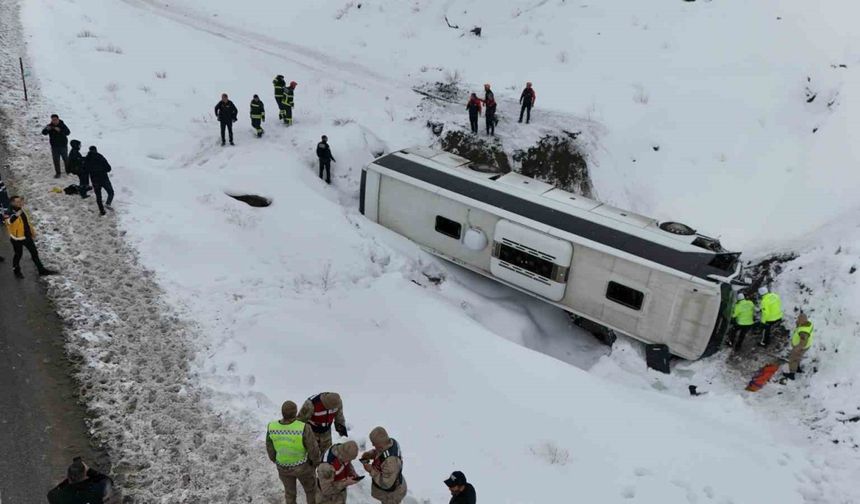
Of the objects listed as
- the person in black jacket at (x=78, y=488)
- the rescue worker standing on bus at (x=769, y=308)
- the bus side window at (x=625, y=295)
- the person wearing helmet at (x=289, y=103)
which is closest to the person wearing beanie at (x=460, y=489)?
the person in black jacket at (x=78, y=488)

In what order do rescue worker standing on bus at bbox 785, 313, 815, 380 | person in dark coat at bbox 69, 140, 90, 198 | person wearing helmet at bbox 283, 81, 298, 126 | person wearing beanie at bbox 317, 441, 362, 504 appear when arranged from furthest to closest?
person wearing helmet at bbox 283, 81, 298, 126, person in dark coat at bbox 69, 140, 90, 198, rescue worker standing on bus at bbox 785, 313, 815, 380, person wearing beanie at bbox 317, 441, 362, 504

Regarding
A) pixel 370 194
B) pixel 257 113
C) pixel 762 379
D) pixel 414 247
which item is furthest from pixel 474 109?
pixel 762 379

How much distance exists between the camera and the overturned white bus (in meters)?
13.3

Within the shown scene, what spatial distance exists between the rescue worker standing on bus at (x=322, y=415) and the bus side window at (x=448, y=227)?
8.47 meters

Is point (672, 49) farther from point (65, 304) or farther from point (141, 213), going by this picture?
point (65, 304)

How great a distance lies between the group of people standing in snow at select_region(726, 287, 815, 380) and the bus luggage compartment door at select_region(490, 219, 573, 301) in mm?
3693

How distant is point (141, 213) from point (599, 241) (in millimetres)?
10238

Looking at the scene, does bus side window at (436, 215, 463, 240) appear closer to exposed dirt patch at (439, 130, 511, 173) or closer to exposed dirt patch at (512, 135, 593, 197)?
exposed dirt patch at (439, 130, 511, 173)

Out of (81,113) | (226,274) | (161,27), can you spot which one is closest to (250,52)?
(161,27)

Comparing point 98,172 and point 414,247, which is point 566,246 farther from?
point 98,172

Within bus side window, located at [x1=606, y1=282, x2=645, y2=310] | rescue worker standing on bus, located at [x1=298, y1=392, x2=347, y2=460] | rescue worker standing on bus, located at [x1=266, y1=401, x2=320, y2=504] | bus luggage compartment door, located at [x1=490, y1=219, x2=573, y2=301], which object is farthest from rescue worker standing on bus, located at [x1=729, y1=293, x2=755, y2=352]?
rescue worker standing on bus, located at [x1=266, y1=401, x2=320, y2=504]

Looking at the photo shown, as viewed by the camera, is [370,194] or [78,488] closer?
[78,488]

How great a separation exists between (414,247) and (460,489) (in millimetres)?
10302

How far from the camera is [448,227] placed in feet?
53.3
